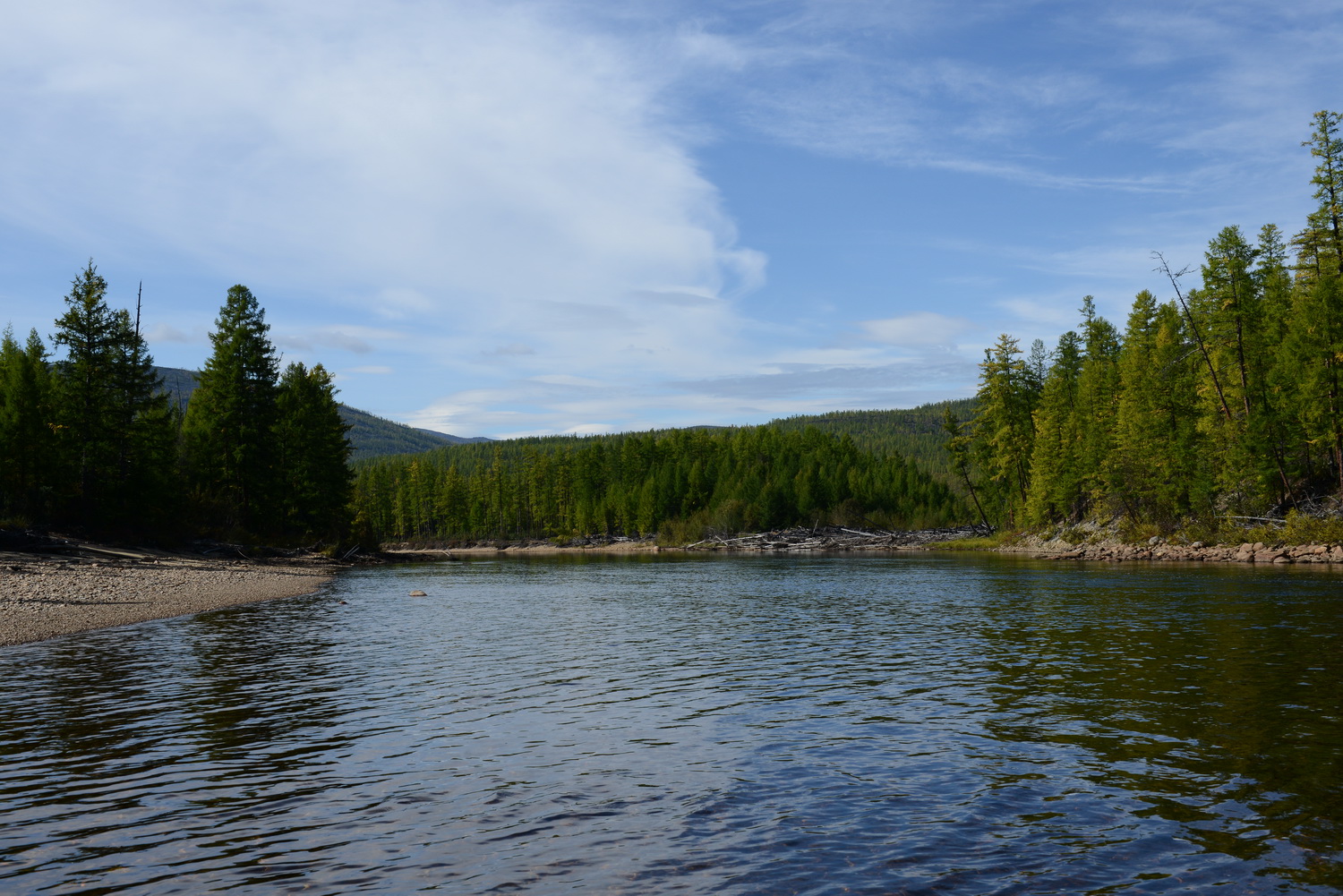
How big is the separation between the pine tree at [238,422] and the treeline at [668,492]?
6295 centimetres

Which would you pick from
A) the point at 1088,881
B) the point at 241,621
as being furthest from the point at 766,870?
the point at 241,621

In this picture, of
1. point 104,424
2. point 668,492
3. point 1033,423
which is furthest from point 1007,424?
point 104,424

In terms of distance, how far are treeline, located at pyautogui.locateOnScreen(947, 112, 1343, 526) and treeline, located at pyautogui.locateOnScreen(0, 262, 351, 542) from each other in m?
63.6

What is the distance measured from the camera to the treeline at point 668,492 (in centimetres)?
13062

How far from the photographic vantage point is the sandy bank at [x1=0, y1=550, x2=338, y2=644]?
27234 millimetres

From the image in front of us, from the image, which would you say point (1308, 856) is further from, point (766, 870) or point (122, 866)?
point (122, 866)

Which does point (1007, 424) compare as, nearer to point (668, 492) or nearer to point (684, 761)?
point (668, 492)

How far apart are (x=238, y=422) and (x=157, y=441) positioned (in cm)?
899

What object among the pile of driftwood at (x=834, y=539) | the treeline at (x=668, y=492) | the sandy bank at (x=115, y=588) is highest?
the treeline at (x=668, y=492)

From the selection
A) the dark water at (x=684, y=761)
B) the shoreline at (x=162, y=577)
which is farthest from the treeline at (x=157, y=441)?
the dark water at (x=684, y=761)

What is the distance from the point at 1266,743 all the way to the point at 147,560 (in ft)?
163

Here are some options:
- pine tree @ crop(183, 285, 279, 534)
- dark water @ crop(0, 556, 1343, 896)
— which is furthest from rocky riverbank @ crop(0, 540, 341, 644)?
pine tree @ crop(183, 285, 279, 534)

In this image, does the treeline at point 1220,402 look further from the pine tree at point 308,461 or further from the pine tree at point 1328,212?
the pine tree at point 308,461

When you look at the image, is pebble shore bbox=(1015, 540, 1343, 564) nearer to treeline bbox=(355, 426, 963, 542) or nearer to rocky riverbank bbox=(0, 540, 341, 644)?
treeline bbox=(355, 426, 963, 542)
